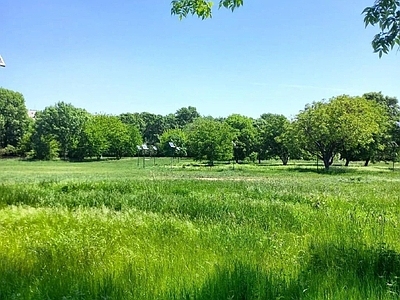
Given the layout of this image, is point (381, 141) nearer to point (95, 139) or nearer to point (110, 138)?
point (95, 139)

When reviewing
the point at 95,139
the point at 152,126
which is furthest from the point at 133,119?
the point at 95,139

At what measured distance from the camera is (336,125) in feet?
149

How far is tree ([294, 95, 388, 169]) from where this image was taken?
4512 centimetres

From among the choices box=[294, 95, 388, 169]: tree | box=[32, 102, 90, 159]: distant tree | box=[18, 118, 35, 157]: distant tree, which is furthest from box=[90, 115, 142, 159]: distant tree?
box=[294, 95, 388, 169]: tree

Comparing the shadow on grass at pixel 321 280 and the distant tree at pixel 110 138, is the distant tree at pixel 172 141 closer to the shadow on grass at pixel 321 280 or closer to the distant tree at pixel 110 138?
the distant tree at pixel 110 138

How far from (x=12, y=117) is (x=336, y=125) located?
256 feet

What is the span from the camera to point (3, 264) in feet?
Result: 16.7

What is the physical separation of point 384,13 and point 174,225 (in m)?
5.36

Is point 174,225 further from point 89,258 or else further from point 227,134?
point 227,134

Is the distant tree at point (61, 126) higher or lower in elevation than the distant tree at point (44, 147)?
higher

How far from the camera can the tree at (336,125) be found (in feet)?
148

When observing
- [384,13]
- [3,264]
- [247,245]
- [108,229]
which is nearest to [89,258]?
[3,264]

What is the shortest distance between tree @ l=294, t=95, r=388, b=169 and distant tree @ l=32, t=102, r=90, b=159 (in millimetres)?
60224

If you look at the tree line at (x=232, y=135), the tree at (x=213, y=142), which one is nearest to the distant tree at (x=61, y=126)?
the tree line at (x=232, y=135)
